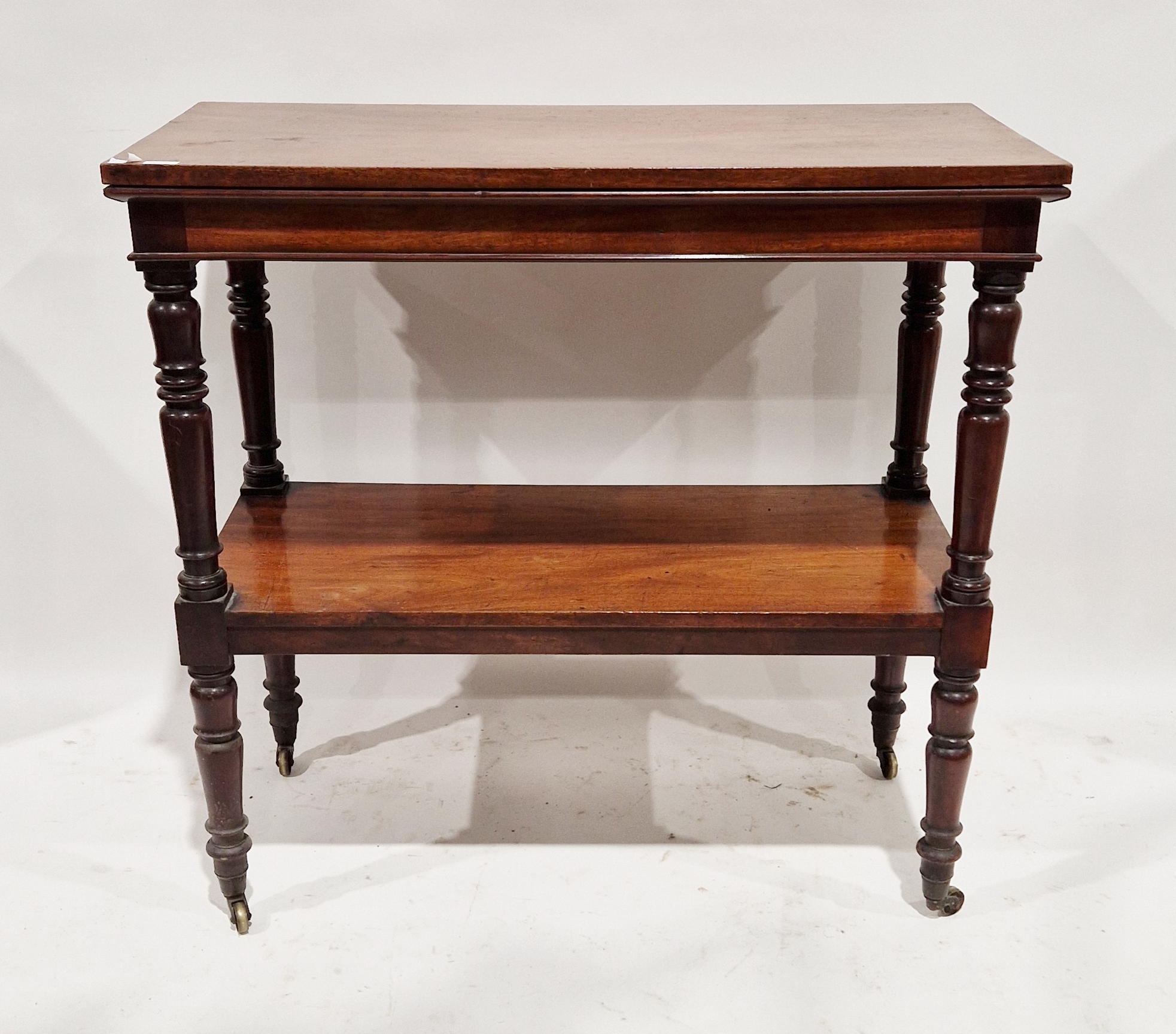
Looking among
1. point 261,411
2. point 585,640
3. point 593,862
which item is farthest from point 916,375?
point 261,411

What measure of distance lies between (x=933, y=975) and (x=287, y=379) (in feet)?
5.56

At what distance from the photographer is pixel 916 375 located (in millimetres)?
2580

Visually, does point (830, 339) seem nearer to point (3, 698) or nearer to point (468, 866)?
point (468, 866)

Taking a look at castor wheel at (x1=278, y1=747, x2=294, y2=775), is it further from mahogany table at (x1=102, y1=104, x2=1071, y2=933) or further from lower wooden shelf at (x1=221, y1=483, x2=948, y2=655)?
lower wooden shelf at (x1=221, y1=483, x2=948, y2=655)

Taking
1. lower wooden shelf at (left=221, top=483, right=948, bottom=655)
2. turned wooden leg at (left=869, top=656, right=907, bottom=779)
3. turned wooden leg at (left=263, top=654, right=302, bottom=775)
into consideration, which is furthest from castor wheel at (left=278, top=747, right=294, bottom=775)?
turned wooden leg at (left=869, top=656, right=907, bottom=779)

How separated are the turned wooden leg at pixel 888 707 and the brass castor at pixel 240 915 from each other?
4.02ft

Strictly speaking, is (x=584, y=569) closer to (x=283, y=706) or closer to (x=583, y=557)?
(x=583, y=557)

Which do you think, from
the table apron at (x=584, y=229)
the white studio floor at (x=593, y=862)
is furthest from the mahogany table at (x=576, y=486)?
the white studio floor at (x=593, y=862)

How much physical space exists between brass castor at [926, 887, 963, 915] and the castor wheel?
1.23 metres

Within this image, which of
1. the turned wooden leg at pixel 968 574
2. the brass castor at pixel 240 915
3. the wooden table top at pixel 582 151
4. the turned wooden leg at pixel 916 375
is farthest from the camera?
the turned wooden leg at pixel 916 375

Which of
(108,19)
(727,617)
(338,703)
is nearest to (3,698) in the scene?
(338,703)

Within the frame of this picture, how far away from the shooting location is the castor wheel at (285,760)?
2.78 m

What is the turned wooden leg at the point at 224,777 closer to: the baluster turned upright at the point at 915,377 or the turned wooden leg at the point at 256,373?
the turned wooden leg at the point at 256,373

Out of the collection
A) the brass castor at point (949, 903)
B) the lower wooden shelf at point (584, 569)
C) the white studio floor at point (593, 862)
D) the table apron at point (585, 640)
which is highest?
the lower wooden shelf at point (584, 569)
